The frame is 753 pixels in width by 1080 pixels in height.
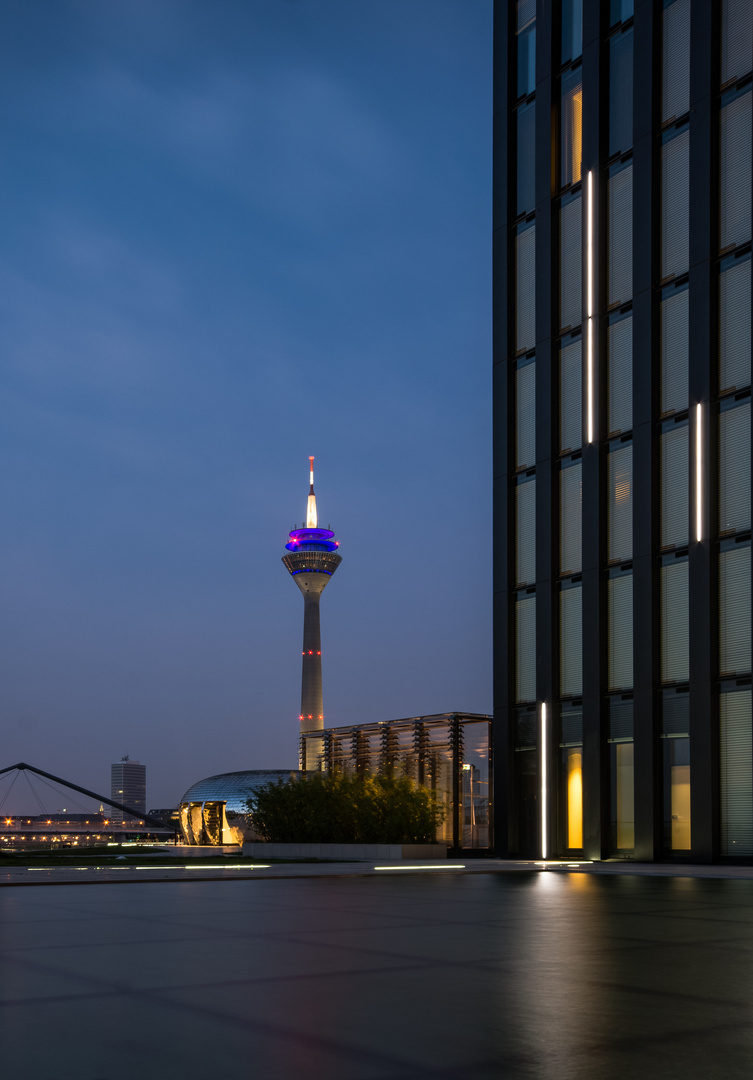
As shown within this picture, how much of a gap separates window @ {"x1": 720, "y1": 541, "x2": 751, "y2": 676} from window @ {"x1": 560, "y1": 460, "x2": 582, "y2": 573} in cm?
578

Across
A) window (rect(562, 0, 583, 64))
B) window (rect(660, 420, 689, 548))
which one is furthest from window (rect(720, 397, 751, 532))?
window (rect(562, 0, 583, 64))

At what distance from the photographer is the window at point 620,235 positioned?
32.8 meters

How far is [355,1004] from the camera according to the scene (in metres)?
5.80

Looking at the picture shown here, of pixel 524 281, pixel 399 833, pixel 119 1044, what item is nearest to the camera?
pixel 119 1044

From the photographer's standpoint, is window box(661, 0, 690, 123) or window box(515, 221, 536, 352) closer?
window box(661, 0, 690, 123)

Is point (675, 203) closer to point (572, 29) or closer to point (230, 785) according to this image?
point (572, 29)

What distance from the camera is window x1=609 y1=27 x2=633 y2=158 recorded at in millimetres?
33062

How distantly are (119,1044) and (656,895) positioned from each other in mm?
11517

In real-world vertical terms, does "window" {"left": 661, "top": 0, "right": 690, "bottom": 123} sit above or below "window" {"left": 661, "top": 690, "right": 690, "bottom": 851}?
above

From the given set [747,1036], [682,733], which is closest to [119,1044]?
[747,1036]

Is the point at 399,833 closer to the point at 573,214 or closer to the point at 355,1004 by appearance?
the point at 573,214

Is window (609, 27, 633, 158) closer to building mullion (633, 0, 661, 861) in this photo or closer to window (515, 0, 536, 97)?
building mullion (633, 0, 661, 861)

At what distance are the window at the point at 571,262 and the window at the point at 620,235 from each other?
1131mm

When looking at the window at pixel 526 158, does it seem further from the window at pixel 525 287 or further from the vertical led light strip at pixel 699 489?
the vertical led light strip at pixel 699 489
